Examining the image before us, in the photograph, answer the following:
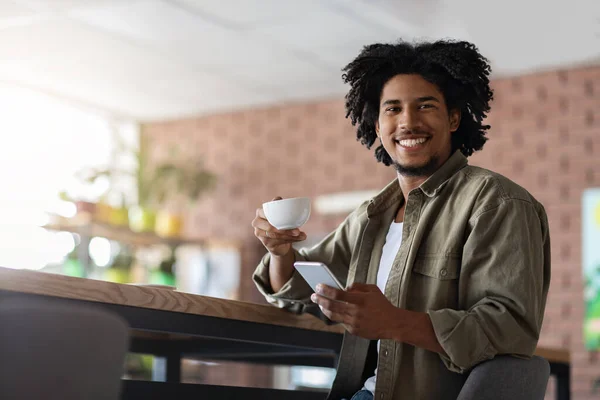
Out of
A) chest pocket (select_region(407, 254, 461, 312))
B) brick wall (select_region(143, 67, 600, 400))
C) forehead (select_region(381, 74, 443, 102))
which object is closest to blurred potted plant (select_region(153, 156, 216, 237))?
brick wall (select_region(143, 67, 600, 400))

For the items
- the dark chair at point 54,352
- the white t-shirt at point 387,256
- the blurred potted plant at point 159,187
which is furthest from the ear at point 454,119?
the blurred potted plant at point 159,187

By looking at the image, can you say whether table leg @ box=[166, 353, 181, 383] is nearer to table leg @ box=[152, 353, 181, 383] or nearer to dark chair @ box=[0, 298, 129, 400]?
table leg @ box=[152, 353, 181, 383]

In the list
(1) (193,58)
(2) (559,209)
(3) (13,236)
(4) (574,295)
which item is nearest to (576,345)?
(4) (574,295)

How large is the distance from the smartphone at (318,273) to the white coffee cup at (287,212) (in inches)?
7.0

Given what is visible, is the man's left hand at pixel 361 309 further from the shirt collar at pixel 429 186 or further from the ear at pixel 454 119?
the ear at pixel 454 119

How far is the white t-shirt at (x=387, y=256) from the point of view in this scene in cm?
179

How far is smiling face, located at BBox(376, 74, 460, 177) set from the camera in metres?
1.82

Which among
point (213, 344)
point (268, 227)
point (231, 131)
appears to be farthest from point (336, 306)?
point (231, 131)

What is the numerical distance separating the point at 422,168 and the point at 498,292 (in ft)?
1.24

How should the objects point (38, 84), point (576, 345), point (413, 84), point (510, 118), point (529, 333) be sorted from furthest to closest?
point (38, 84)
point (510, 118)
point (576, 345)
point (413, 84)
point (529, 333)

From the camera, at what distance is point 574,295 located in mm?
5301

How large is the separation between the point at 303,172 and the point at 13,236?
2.10 meters

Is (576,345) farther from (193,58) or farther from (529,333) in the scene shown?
(529,333)

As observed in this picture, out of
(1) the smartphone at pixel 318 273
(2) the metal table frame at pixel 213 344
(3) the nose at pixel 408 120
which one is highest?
(3) the nose at pixel 408 120
